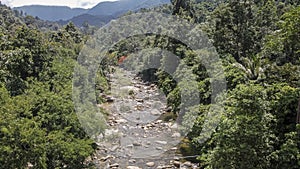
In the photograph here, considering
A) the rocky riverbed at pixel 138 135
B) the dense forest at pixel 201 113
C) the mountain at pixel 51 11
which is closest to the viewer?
the dense forest at pixel 201 113

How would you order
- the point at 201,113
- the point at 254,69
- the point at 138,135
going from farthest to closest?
1. the point at 138,135
2. the point at 254,69
3. the point at 201,113

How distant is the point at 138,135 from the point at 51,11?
6625 inches

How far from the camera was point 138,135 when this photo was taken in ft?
56.7

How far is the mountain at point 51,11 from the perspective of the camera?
548 feet

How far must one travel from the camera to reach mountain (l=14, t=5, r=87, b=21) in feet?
548

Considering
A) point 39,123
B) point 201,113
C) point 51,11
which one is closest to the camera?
point 39,123

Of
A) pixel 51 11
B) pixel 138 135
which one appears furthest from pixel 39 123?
pixel 51 11

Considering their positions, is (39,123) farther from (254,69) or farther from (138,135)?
(254,69)

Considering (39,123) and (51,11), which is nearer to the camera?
(39,123)

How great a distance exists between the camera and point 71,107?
12008mm

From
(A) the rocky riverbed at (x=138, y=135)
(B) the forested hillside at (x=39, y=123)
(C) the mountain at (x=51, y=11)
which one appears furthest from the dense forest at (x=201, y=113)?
(C) the mountain at (x=51, y=11)

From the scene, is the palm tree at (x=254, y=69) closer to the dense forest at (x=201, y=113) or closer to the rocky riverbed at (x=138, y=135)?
the dense forest at (x=201, y=113)

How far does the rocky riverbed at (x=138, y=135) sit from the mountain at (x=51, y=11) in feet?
493

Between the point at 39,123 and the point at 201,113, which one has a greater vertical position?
the point at 39,123
